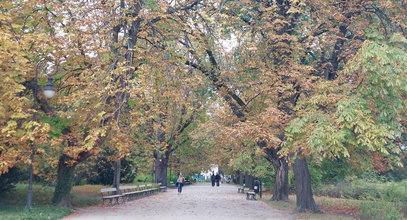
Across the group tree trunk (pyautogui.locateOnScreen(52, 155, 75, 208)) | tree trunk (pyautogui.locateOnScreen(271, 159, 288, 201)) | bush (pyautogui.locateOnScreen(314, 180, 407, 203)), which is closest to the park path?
tree trunk (pyautogui.locateOnScreen(52, 155, 75, 208))

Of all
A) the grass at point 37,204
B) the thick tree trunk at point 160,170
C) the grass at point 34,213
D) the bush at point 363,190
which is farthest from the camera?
the thick tree trunk at point 160,170

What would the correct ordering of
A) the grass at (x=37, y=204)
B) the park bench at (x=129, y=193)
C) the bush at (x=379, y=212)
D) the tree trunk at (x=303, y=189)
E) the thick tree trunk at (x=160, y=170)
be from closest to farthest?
the bush at (x=379, y=212) < the grass at (x=37, y=204) < the tree trunk at (x=303, y=189) < the park bench at (x=129, y=193) < the thick tree trunk at (x=160, y=170)

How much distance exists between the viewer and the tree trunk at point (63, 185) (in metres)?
19.6

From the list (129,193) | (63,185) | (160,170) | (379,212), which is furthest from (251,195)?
(160,170)

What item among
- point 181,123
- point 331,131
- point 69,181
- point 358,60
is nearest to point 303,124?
point 331,131

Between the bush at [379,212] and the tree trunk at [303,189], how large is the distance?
7.76ft

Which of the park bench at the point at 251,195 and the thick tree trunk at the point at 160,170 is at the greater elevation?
the thick tree trunk at the point at 160,170

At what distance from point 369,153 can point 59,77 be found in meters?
12.6

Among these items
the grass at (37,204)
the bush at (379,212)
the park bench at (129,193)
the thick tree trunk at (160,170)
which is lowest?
the bush at (379,212)

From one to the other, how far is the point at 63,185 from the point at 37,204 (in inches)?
56.9

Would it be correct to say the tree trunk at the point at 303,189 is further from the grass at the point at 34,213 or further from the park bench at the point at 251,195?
the park bench at the point at 251,195

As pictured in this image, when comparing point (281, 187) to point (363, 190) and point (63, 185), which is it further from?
point (63, 185)

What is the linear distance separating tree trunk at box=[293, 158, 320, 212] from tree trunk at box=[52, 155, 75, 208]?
31.8ft

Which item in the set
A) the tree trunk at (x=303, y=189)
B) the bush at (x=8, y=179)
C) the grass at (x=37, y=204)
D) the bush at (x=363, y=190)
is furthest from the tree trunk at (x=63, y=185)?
the bush at (x=363, y=190)
